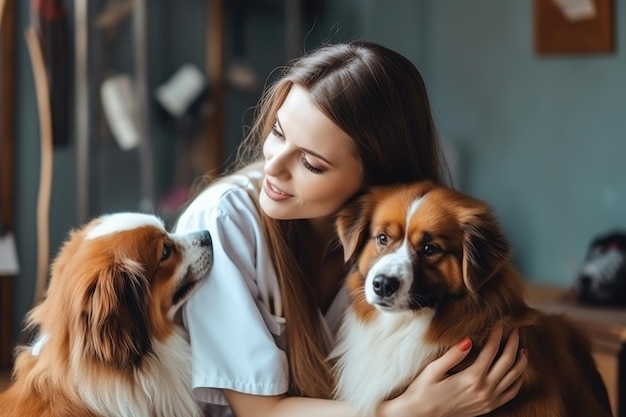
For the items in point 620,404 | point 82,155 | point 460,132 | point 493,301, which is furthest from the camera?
point 460,132

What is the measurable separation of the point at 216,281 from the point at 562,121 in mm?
2396

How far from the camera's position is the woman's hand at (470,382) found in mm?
1756

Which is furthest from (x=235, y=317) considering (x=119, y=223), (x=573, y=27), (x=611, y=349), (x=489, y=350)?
(x=573, y=27)

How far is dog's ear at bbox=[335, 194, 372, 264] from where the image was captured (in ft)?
6.02

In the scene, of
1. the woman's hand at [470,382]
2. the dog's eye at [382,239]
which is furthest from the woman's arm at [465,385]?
the dog's eye at [382,239]

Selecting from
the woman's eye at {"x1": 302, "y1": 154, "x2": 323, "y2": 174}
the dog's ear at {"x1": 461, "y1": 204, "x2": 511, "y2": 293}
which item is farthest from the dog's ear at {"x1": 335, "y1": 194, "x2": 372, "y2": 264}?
the dog's ear at {"x1": 461, "y1": 204, "x2": 511, "y2": 293}

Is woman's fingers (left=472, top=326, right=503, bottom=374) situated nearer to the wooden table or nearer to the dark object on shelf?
the wooden table

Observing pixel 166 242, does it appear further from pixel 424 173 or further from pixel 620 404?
pixel 620 404

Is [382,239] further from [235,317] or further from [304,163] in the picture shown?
[235,317]

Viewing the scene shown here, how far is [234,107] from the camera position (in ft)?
14.3

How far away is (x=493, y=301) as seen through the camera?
1760mm

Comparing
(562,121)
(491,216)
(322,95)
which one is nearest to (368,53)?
(322,95)

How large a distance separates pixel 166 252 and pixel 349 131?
457 millimetres

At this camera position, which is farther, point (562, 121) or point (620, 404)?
point (562, 121)
